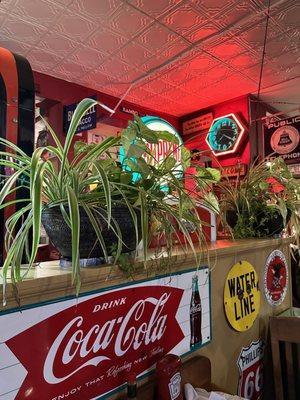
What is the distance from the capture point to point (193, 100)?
5691mm

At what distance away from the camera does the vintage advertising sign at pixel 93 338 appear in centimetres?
85

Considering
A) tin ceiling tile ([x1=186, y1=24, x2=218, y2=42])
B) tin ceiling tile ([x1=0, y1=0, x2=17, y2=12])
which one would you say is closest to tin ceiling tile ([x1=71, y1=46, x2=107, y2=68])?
tin ceiling tile ([x1=0, y1=0, x2=17, y2=12])

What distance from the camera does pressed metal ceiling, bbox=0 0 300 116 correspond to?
125 inches

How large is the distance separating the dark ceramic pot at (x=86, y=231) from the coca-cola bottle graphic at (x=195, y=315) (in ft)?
1.88

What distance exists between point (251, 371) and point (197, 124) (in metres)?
5.02

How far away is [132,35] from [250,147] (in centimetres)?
285

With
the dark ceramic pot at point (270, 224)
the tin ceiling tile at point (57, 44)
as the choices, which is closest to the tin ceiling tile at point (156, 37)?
the tin ceiling tile at point (57, 44)

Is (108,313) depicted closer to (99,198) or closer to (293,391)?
(99,198)

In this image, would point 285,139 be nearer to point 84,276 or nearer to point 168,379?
point 168,379

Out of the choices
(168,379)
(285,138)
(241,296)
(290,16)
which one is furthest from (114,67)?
(168,379)

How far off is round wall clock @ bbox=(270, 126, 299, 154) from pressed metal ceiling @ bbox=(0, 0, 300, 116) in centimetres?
79

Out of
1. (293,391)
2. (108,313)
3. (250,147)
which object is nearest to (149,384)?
(108,313)

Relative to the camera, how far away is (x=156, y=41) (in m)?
3.76

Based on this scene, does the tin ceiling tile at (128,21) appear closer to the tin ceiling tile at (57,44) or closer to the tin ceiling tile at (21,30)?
the tin ceiling tile at (57,44)
